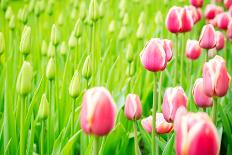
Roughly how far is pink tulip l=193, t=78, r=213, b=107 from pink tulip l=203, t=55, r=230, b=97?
0.42 feet

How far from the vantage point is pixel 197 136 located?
862 mm

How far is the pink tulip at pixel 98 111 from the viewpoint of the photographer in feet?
3.17

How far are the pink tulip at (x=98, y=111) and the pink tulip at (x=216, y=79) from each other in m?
0.44

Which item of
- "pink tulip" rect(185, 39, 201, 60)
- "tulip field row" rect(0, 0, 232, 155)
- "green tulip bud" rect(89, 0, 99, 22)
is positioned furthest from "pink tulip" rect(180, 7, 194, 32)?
"green tulip bud" rect(89, 0, 99, 22)

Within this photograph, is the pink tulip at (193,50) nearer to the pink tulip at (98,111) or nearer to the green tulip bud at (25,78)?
the green tulip bud at (25,78)

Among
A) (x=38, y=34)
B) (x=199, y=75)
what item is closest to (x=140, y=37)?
(x=199, y=75)

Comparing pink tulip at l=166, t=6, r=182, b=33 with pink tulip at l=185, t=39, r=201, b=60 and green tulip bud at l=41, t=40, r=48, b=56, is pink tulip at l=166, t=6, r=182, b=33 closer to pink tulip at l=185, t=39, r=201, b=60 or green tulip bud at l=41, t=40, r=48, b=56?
pink tulip at l=185, t=39, r=201, b=60

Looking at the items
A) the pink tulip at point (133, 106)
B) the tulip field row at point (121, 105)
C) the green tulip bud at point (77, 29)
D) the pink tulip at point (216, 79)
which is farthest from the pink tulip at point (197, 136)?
the green tulip bud at point (77, 29)

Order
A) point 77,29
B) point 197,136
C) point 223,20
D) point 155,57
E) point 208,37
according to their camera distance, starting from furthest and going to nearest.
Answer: point 223,20 → point 77,29 → point 208,37 → point 155,57 → point 197,136

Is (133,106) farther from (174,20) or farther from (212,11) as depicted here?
(212,11)

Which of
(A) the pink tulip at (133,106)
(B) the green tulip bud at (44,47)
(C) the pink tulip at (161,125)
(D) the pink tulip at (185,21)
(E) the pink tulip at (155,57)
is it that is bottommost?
(C) the pink tulip at (161,125)

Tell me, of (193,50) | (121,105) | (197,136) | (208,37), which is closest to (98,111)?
A: (197,136)

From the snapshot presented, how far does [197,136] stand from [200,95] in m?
0.64

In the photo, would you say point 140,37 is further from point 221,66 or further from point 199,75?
point 221,66
